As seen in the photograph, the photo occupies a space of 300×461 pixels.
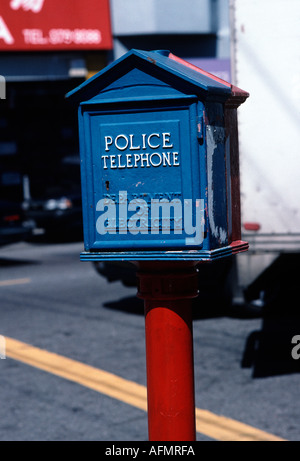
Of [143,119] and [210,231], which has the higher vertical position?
[143,119]

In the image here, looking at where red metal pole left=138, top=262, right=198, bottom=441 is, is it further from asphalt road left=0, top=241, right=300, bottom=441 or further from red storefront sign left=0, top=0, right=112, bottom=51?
red storefront sign left=0, top=0, right=112, bottom=51

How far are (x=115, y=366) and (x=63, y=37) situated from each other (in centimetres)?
1027

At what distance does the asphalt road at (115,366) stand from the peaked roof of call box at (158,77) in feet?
9.20

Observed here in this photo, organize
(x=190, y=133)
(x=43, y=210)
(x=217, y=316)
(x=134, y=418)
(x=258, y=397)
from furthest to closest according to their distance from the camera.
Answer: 1. (x=43, y=210)
2. (x=217, y=316)
3. (x=258, y=397)
4. (x=134, y=418)
5. (x=190, y=133)

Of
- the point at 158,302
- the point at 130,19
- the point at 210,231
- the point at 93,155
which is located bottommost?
the point at 158,302

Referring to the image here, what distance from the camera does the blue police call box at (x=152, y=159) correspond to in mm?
2254

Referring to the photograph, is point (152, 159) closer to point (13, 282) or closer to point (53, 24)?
point (13, 282)

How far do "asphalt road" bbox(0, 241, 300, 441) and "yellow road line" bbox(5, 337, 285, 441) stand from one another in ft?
0.23

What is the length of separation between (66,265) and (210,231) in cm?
1126

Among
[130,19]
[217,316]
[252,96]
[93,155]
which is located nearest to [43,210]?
[130,19]

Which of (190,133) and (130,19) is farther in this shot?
(130,19)

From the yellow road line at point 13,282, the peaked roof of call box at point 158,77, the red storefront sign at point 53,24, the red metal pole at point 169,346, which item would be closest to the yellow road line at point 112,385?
the red metal pole at point 169,346

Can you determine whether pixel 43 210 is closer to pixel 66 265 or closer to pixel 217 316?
pixel 66 265

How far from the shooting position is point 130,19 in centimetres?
1502
